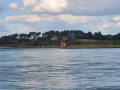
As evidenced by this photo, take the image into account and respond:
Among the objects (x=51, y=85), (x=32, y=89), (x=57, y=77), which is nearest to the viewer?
(x=32, y=89)

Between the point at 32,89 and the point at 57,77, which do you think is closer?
the point at 32,89

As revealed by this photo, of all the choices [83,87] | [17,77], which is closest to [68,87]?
[83,87]

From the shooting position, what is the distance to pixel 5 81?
40156mm

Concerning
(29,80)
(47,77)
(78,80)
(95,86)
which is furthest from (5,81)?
(95,86)

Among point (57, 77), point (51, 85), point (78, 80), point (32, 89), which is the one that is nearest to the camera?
point (32, 89)

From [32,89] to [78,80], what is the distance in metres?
7.59

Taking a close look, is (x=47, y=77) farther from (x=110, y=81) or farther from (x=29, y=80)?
(x=110, y=81)

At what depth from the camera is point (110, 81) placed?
3850 cm

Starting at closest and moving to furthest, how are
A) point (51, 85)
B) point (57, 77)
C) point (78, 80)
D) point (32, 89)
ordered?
point (32, 89) < point (51, 85) < point (78, 80) < point (57, 77)

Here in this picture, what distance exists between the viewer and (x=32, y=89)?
3412cm

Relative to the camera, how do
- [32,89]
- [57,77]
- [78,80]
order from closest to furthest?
[32,89] → [78,80] → [57,77]

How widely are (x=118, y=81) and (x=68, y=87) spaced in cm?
663

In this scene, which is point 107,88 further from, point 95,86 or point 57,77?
point 57,77

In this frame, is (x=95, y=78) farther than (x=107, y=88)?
Yes
